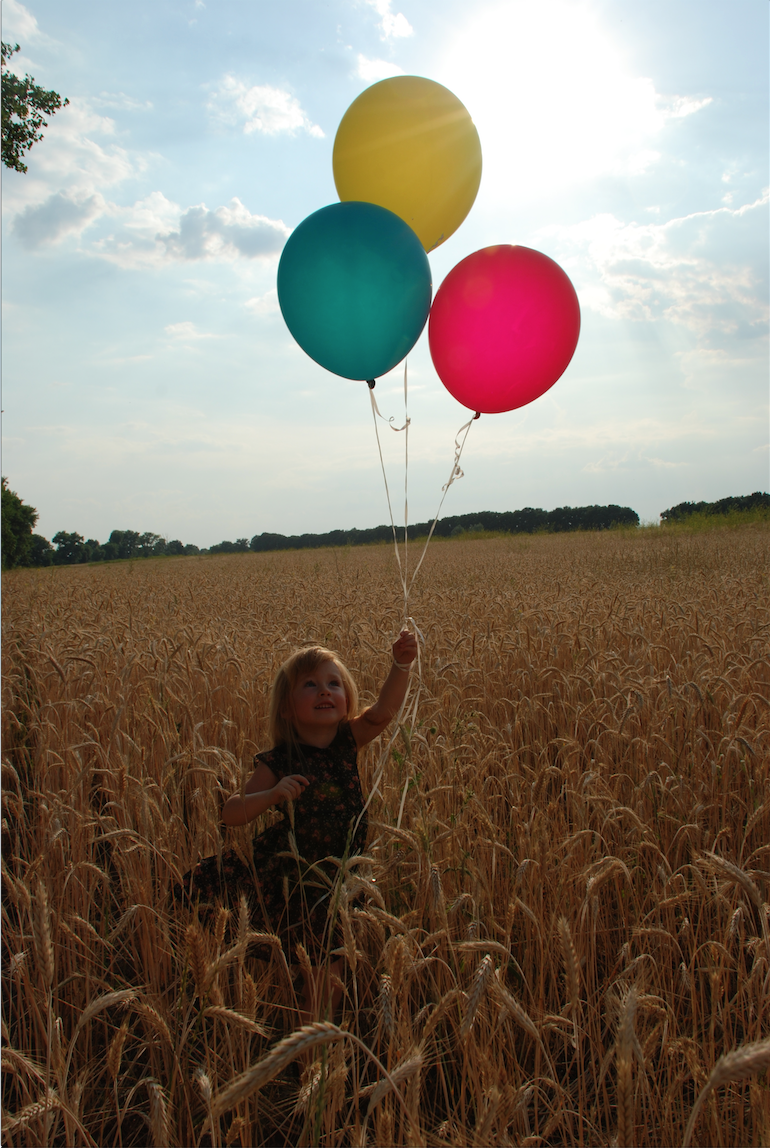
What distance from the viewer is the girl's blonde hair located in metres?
2.43

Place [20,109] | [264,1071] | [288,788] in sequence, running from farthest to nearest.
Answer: [20,109], [288,788], [264,1071]

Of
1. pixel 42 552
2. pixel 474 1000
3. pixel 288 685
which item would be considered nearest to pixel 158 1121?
pixel 474 1000

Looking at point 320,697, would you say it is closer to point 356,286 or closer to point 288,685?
point 288,685

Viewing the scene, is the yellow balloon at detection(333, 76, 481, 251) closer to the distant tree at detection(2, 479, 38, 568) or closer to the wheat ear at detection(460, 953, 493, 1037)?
the wheat ear at detection(460, 953, 493, 1037)

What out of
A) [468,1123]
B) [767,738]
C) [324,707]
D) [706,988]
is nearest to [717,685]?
[767,738]

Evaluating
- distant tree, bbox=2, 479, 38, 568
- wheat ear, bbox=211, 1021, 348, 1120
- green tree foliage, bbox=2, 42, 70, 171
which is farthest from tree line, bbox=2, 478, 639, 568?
wheat ear, bbox=211, 1021, 348, 1120

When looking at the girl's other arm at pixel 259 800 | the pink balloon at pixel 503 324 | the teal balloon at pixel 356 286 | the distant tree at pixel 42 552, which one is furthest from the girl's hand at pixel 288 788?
the distant tree at pixel 42 552

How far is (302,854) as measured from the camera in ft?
7.49

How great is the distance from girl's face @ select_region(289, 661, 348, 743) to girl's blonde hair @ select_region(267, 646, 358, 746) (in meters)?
0.02

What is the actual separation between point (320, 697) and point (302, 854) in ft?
1.84

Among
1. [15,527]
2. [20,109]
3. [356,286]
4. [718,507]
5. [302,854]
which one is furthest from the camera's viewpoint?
[15,527]

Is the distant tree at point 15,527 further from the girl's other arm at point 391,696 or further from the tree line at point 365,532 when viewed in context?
the girl's other arm at point 391,696

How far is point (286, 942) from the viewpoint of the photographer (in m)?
2.13

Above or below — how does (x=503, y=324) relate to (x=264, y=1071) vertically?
above
